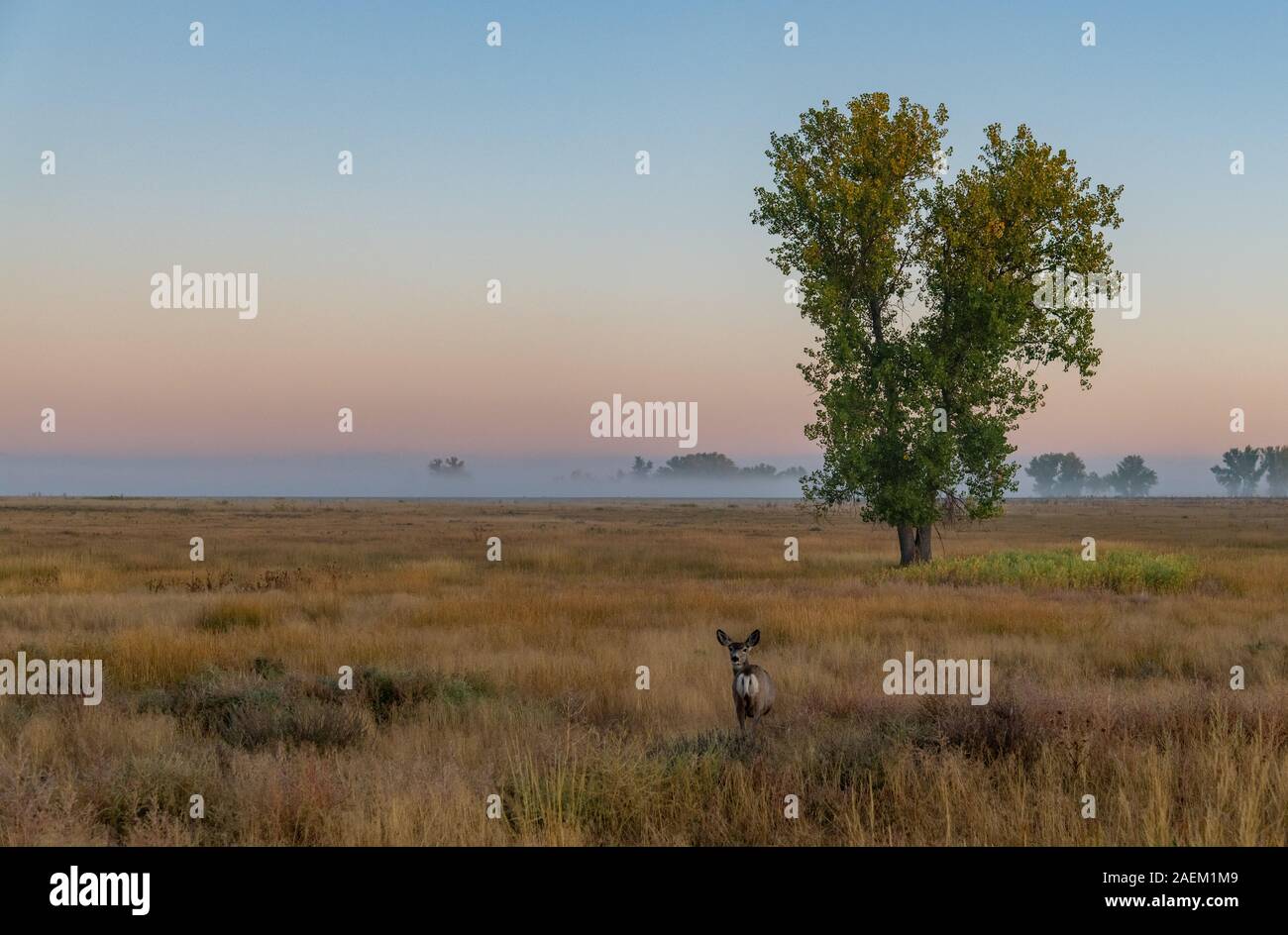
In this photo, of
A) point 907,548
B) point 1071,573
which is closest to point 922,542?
point 907,548

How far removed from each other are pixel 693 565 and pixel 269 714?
2453 cm

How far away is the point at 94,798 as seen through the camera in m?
6.77

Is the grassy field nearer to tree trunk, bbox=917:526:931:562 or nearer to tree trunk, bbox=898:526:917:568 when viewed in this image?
tree trunk, bbox=898:526:917:568

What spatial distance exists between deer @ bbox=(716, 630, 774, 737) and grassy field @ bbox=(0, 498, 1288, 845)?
282 mm

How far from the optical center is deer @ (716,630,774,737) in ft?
28.6

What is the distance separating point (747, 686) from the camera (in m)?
8.68

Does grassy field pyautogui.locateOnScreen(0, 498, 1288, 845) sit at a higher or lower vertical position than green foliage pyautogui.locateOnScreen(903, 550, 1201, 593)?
lower

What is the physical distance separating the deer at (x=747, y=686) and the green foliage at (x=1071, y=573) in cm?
1661

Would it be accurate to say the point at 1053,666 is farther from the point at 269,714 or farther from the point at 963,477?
the point at 963,477

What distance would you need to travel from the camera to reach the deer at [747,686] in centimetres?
870

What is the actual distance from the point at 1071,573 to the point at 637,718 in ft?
61.4

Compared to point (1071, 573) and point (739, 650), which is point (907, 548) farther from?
point (739, 650)

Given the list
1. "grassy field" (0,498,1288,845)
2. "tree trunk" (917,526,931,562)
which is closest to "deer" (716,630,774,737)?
"grassy field" (0,498,1288,845)
